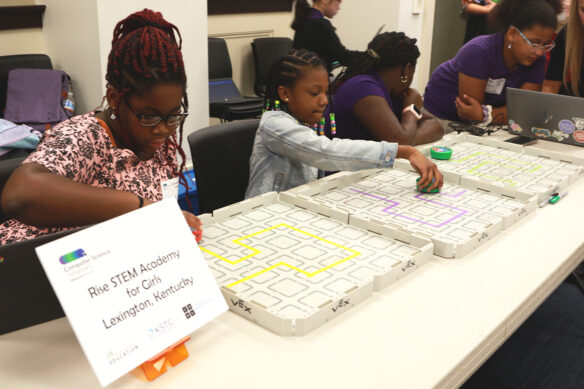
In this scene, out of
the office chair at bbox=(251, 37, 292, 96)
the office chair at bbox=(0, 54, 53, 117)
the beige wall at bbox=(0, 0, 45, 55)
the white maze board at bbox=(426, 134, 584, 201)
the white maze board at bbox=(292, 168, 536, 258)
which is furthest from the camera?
the office chair at bbox=(251, 37, 292, 96)

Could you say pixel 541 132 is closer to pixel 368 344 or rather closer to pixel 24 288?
pixel 368 344

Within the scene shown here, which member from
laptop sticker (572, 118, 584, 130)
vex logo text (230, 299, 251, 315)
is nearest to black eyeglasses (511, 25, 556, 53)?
laptop sticker (572, 118, 584, 130)

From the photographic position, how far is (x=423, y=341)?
3.31 feet

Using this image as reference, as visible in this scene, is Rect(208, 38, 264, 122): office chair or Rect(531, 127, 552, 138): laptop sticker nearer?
Rect(531, 127, 552, 138): laptop sticker

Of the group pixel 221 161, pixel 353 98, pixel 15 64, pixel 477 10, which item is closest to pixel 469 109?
pixel 353 98

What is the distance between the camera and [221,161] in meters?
1.88

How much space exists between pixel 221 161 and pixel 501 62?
1441 millimetres

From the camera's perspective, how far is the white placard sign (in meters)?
0.83

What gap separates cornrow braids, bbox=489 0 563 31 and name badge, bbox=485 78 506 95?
0.75ft

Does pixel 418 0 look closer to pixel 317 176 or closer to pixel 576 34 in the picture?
pixel 576 34

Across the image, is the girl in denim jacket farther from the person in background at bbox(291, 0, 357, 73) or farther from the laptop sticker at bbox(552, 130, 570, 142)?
the person in background at bbox(291, 0, 357, 73)

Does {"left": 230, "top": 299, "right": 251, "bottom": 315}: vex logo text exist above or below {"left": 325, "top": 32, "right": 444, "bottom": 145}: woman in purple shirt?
below

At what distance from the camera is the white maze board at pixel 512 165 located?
1.75 meters

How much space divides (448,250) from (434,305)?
0.22 metres
